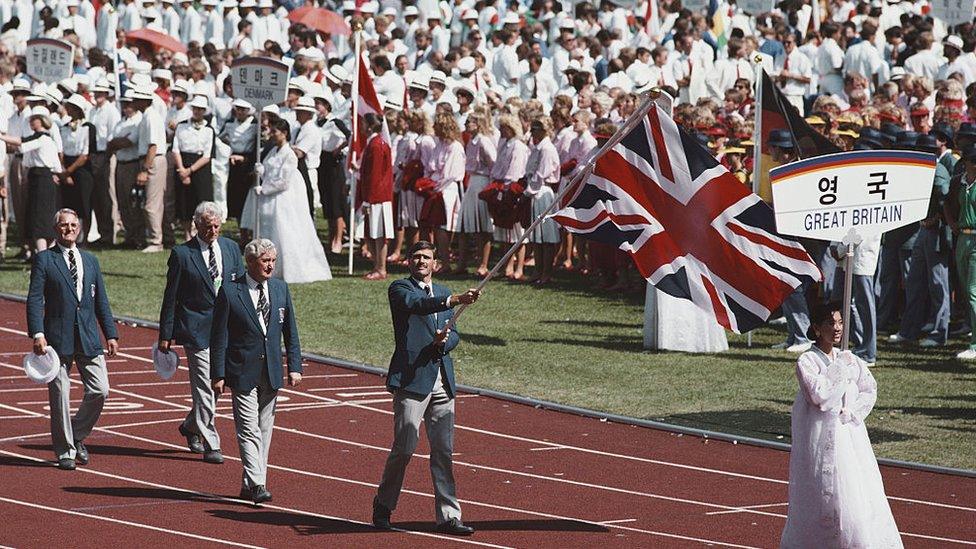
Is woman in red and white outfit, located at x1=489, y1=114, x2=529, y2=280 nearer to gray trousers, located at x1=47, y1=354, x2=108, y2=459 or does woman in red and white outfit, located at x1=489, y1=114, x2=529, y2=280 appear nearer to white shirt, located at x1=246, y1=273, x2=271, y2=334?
gray trousers, located at x1=47, y1=354, x2=108, y2=459

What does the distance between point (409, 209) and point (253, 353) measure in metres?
11.8

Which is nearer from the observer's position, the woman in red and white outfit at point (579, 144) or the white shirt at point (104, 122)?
the woman in red and white outfit at point (579, 144)

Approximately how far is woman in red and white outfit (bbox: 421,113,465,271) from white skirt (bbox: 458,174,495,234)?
176mm

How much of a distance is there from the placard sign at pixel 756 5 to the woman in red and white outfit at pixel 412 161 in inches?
326

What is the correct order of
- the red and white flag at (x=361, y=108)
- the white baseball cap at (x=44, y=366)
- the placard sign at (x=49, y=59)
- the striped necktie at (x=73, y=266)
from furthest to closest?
the placard sign at (x=49, y=59) < the red and white flag at (x=361, y=108) < the striped necktie at (x=73, y=266) < the white baseball cap at (x=44, y=366)

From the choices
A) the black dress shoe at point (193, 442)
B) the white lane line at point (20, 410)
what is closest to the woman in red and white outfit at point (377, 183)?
the white lane line at point (20, 410)

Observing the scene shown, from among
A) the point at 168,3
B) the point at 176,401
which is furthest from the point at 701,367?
the point at 168,3

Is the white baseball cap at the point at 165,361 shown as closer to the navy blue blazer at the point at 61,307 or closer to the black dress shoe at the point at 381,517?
the navy blue blazer at the point at 61,307

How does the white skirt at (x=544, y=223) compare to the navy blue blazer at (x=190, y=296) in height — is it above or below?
above

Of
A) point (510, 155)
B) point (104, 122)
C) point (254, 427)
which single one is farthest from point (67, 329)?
point (104, 122)

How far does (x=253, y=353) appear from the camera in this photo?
41.9 feet

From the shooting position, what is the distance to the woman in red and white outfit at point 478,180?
77.0ft

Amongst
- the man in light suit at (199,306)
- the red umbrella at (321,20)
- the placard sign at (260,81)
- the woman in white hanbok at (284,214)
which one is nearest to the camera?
the man in light suit at (199,306)

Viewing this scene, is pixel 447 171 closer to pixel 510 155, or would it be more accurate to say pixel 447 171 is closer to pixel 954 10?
pixel 510 155
